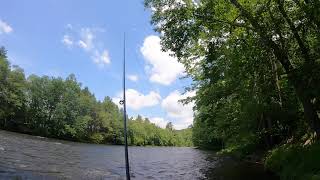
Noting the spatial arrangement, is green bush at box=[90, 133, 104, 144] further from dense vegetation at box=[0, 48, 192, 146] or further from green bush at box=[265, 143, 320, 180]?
green bush at box=[265, 143, 320, 180]

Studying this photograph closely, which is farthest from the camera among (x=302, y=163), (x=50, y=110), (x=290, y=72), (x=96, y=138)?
(x=96, y=138)

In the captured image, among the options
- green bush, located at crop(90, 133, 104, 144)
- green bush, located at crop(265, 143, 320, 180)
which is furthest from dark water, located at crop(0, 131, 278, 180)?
green bush, located at crop(90, 133, 104, 144)

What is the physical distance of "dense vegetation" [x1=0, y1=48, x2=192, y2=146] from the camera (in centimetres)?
8975

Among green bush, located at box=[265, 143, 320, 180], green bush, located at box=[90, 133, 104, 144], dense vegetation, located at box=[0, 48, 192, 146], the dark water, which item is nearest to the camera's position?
green bush, located at box=[265, 143, 320, 180]

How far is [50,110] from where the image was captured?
104 meters

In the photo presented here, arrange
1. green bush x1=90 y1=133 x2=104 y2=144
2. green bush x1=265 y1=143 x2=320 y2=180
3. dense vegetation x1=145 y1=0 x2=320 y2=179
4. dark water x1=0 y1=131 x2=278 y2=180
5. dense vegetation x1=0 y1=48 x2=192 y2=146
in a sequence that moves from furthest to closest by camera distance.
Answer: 1. green bush x1=90 y1=133 x2=104 y2=144
2. dense vegetation x1=0 y1=48 x2=192 y2=146
3. dark water x1=0 y1=131 x2=278 y2=180
4. dense vegetation x1=145 y1=0 x2=320 y2=179
5. green bush x1=265 y1=143 x2=320 y2=180

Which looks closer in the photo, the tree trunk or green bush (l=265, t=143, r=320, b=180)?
green bush (l=265, t=143, r=320, b=180)

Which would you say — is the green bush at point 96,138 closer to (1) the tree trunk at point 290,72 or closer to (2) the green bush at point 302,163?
(2) the green bush at point 302,163

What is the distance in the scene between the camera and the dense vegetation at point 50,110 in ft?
294

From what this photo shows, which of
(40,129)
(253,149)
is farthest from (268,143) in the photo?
(40,129)

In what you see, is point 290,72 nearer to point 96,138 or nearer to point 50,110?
point 50,110

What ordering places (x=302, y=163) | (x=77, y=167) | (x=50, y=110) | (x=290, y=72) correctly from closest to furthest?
(x=302, y=163) < (x=290, y=72) < (x=77, y=167) < (x=50, y=110)

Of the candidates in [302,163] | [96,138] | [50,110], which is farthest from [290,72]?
[96,138]

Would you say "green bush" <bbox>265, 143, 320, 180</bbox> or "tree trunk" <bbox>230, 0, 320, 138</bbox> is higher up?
"tree trunk" <bbox>230, 0, 320, 138</bbox>
